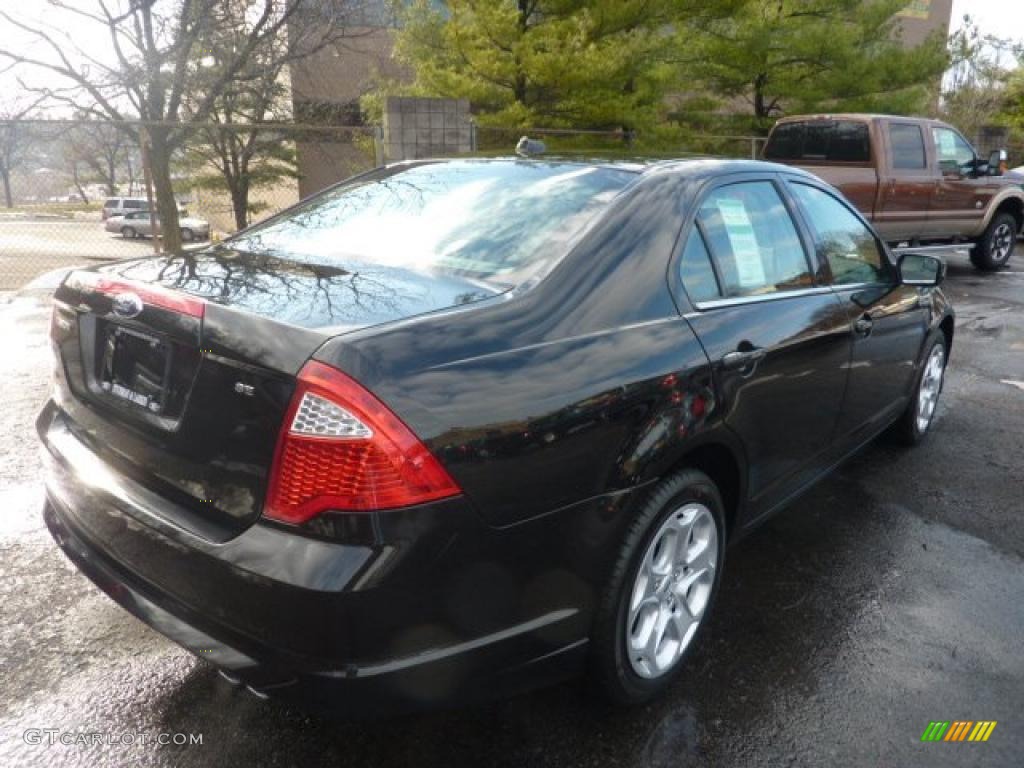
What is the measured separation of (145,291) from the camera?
81.5 inches

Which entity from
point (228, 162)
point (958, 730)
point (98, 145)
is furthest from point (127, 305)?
point (98, 145)

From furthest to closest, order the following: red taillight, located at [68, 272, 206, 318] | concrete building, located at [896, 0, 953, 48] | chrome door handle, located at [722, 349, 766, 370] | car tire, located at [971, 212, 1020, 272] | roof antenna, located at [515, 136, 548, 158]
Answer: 1. concrete building, located at [896, 0, 953, 48]
2. car tire, located at [971, 212, 1020, 272]
3. roof antenna, located at [515, 136, 548, 158]
4. chrome door handle, located at [722, 349, 766, 370]
5. red taillight, located at [68, 272, 206, 318]

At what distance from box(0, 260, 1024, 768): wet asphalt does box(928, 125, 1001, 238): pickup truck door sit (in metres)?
8.16

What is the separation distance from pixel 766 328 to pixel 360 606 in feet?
5.63

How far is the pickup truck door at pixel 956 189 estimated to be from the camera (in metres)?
10.5

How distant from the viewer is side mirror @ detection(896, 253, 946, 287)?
153 inches

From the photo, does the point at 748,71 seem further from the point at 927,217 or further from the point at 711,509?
the point at 711,509

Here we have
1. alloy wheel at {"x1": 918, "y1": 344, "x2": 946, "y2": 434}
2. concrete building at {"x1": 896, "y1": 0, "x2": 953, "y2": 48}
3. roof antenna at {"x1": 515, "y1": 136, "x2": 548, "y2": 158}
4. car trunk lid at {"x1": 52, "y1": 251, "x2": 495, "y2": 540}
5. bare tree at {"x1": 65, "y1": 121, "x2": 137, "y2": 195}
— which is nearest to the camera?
car trunk lid at {"x1": 52, "y1": 251, "x2": 495, "y2": 540}

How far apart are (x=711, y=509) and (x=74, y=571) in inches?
95.0

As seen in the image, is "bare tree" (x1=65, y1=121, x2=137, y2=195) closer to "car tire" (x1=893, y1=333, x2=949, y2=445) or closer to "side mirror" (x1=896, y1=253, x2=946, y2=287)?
"side mirror" (x1=896, y1=253, x2=946, y2=287)

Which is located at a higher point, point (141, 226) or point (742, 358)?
point (742, 358)

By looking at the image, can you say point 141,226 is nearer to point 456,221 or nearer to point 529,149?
point 529,149

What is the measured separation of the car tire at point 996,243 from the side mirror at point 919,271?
29.9ft

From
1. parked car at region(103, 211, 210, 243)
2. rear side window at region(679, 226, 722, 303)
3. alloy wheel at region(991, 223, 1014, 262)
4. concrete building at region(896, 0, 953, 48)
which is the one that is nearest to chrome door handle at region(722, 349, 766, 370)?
rear side window at region(679, 226, 722, 303)
